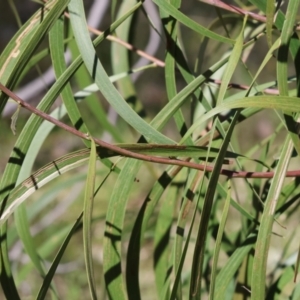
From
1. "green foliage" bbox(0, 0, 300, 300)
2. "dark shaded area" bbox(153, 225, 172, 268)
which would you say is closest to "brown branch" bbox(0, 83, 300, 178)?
"green foliage" bbox(0, 0, 300, 300)

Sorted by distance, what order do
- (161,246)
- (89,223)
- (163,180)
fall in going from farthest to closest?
(161,246)
(163,180)
(89,223)

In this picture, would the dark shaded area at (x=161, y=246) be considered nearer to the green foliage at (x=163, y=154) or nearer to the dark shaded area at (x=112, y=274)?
the green foliage at (x=163, y=154)

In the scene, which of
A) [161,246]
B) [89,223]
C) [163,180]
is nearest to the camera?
[89,223]

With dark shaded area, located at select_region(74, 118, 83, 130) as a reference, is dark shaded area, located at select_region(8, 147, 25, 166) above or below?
below

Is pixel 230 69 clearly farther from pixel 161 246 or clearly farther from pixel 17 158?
pixel 161 246

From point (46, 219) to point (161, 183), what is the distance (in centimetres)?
132

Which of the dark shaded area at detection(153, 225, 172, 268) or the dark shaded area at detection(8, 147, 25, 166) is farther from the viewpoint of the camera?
the dark shaded area at detection(153, 225, 172, 268)

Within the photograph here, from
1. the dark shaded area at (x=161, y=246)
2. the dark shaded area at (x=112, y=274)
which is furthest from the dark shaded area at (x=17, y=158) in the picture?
the dark shaded area at (x=161, y=246)

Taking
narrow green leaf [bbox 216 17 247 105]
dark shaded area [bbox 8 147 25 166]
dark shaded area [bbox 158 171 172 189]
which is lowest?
dark shaded area [bbox 8 147 25 166]

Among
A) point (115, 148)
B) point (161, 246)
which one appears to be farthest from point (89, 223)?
point (161, 246)

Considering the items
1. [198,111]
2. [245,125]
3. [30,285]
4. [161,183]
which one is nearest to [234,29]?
[198,111]

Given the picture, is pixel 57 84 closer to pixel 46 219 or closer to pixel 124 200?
pixel 124 200

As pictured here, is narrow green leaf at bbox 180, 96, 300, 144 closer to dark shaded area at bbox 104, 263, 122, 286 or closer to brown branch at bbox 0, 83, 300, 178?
brown branch at bbox 0, 83, 300, 178

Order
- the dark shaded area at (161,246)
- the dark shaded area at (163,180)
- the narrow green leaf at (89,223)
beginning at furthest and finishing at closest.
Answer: the dark shaded area at (161,246) → the dark shaded area at (163,180) → the narrow green leaf at (89,223)
